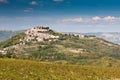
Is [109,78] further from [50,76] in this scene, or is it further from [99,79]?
[50,76]

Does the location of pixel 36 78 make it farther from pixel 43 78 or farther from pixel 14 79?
pixel 14 79

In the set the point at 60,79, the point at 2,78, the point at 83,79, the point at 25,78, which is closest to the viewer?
the point at 2,78

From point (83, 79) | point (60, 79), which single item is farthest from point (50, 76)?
point (83, 79)

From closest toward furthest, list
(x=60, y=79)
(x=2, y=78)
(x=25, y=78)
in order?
(x=2, y=78), (x=25, y=78), (x=60, y=79)

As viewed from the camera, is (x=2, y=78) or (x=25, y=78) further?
(x=25, y=78)

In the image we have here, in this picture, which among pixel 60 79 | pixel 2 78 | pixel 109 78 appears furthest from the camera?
pixel 109 78

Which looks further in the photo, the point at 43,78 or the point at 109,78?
the point at 109,78

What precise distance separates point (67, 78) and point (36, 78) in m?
5.02

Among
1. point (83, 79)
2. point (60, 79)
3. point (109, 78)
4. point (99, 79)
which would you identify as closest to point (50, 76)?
point (60, 79)

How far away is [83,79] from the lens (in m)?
36.6

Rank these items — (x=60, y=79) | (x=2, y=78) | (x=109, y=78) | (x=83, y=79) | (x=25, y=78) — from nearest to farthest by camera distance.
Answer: (x=2, y=78), (x=25, y=78), (x=60, y=79), (x=83, y=79), (x=109, y=78)

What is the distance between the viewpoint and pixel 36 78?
32.4 meters

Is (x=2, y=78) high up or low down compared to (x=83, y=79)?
up

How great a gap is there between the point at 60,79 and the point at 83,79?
4198 mm
